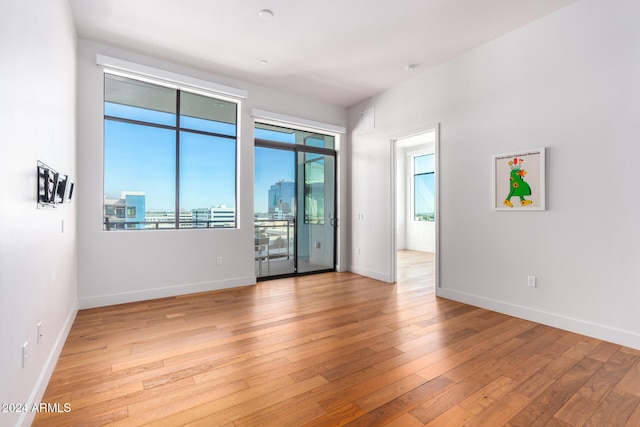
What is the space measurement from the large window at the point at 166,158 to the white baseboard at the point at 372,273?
242 cm

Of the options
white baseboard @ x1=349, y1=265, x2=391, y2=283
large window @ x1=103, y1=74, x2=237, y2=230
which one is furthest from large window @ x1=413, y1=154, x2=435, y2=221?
large window @ x1=103, y1=74, x2=237, y2=230

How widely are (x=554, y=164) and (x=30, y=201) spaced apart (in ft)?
14.1

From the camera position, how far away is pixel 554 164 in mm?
3123

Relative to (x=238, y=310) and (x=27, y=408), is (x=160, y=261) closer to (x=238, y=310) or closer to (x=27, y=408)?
(x=238, y=310)

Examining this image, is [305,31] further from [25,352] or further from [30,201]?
[25,352]

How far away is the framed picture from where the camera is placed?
10.6ft

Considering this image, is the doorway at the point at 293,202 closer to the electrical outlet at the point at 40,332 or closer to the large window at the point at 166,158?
the large window at the point at 166,158

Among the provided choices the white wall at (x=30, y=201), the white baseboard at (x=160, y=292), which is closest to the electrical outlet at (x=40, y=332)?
the white wall at (x=30, y=201)

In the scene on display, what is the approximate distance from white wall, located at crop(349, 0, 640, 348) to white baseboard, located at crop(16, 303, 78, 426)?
409 cm

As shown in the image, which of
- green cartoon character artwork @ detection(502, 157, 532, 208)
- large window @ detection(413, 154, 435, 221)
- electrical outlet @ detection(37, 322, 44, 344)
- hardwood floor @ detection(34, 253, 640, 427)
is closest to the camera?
hardwood floor @ detection(34, 253, 640, 427)

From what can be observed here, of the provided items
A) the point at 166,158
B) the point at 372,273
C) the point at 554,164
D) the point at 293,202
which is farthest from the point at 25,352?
the point at 372,273

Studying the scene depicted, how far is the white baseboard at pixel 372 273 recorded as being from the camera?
5110 millimetres

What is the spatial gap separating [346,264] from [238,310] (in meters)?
2.80

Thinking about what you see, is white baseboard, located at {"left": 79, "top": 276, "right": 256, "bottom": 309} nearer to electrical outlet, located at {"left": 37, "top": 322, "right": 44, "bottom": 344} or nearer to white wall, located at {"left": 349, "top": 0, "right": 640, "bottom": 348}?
electrical outlet, located at {"left": 37, "top": 322, "right": 44, "bottom": 344}
